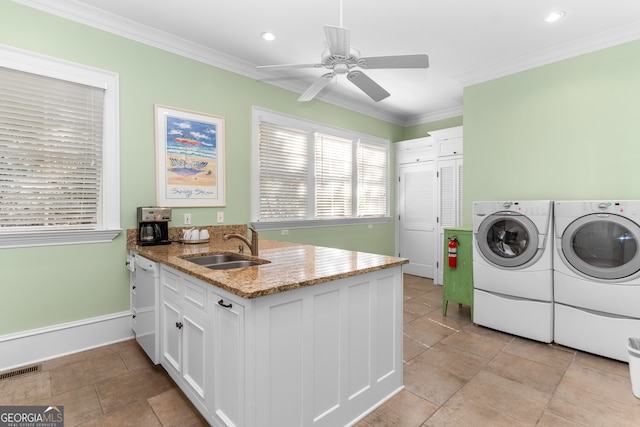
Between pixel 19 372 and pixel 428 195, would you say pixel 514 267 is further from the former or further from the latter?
pixel 19 372

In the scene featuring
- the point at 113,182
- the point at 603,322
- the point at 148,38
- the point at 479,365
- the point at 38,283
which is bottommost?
the point at 479,365

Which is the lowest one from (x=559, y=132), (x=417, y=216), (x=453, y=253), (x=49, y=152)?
(x=453, y=253)

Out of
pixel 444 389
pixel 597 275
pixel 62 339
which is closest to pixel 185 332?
pixel 62 339

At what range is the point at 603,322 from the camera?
8.59 ft

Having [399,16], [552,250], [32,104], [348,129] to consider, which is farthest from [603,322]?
[32,104]

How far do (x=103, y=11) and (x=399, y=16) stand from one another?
2554mm

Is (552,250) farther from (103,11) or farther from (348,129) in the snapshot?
(103,11)

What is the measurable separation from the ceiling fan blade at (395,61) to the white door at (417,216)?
3426 millimetres

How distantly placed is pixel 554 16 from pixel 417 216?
336 cm

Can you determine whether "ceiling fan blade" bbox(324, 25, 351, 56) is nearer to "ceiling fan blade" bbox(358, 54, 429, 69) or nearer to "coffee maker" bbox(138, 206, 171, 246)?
"ceiling fan blade" bbox(358, 54, 429, 69)

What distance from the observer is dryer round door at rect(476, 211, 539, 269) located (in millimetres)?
2965

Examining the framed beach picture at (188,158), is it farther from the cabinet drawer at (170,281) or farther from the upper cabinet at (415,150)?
the upper cabinet at (415,150)

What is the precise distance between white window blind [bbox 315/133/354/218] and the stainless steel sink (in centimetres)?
221

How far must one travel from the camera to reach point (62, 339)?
2629 mm
